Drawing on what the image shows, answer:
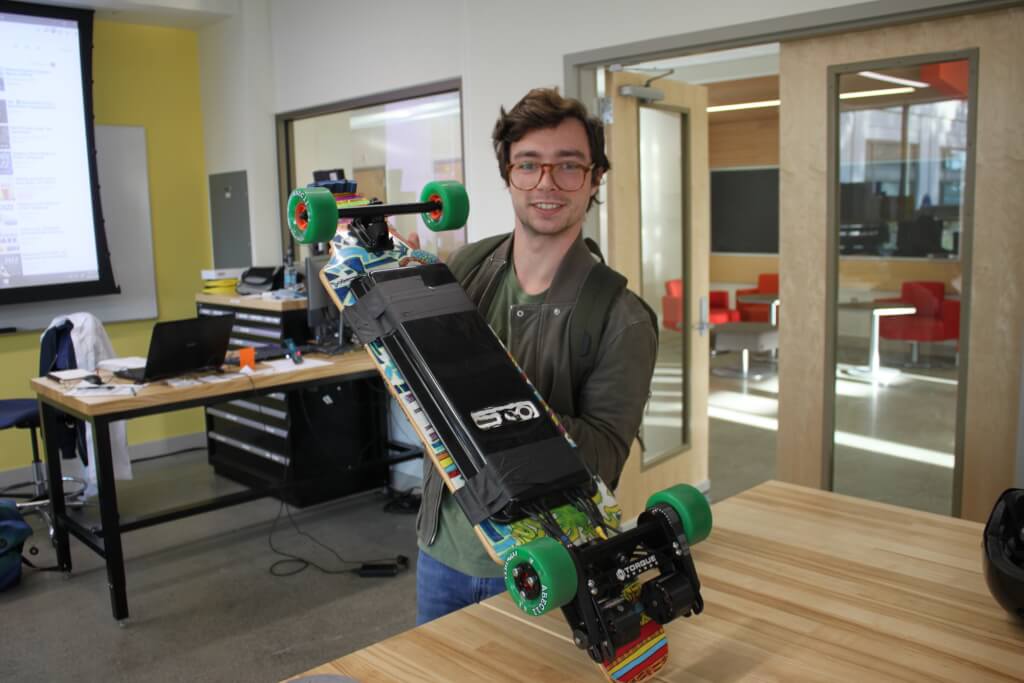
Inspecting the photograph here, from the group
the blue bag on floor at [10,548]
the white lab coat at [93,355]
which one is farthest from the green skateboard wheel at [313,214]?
the white lab coat at [93,355]

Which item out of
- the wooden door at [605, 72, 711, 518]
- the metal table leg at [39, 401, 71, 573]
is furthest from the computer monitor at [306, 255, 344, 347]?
the wooden door at [605, 72, 711, 518]

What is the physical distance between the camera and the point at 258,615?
3.54 meters

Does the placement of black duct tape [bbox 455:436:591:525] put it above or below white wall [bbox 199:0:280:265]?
below

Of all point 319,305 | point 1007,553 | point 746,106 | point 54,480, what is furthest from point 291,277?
point 746,106

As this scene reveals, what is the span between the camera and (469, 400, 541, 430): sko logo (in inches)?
57.1

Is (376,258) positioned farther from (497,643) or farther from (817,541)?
(817,541)

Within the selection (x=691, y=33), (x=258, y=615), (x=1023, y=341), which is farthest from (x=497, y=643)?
(x=691, y=33)

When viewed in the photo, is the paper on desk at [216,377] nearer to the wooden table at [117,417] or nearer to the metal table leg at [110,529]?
the wooden table at [117,417]

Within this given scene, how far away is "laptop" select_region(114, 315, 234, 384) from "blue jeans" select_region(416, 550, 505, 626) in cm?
234

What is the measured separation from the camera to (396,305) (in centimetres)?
157

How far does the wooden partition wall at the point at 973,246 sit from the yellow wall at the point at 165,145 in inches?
171

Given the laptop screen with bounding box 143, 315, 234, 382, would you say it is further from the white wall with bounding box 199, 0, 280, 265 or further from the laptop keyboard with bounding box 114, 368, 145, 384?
the white wall with bounding box 199, 0, 280, 265

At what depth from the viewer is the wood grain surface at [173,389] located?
348cm

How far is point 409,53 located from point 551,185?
3.45m
